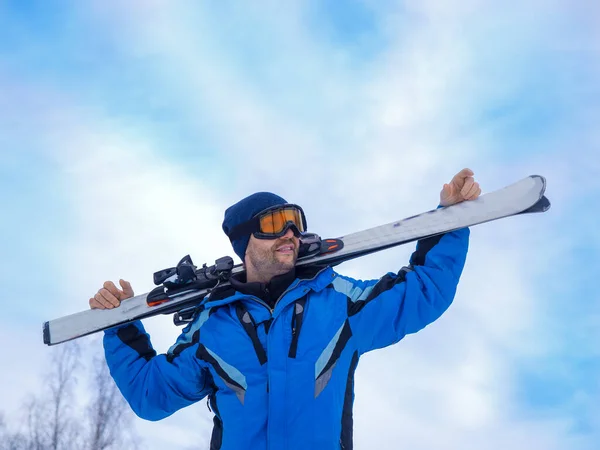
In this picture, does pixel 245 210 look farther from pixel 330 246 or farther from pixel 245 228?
pixel 330 246

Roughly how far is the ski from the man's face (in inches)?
4.6

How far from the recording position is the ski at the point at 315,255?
11.8ft

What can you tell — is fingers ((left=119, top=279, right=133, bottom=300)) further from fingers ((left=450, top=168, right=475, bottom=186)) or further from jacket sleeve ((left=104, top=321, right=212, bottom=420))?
fingers ((left=450, top=168, right=475, bottom=186))

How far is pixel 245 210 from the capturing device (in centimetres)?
406

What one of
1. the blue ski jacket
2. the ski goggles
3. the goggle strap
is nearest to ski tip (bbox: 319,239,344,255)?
the ski goggles

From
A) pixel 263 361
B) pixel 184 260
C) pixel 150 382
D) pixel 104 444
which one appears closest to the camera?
pixel 263 361

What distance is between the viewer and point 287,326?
11.0 feet

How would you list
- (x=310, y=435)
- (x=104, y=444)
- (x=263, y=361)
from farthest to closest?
(x=104, y=444)
(x=263, y=361)
(x=310, y=435)

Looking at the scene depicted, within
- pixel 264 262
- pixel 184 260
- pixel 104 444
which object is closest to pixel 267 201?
pixel 264 262

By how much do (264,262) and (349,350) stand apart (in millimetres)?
800

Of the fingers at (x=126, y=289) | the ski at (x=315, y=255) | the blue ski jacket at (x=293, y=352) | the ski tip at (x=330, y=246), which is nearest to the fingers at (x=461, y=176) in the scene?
the ski at (x=315, y=255)

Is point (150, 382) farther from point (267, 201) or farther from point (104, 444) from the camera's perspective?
point (104, 444)

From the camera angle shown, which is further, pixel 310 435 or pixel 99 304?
pixel 99 304

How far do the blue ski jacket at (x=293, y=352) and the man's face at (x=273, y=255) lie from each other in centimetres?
24
